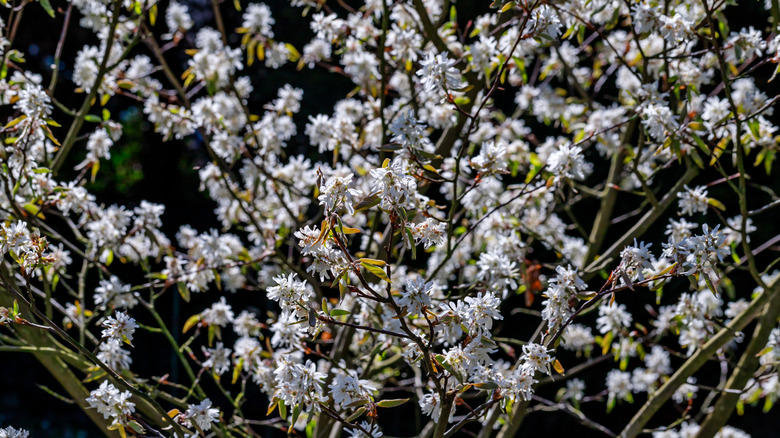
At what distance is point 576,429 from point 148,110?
4.08 m

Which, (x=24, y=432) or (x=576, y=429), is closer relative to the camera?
(x=24, y=432)

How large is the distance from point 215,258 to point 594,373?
3708 mm

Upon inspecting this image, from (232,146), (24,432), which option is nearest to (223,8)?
(232,146)

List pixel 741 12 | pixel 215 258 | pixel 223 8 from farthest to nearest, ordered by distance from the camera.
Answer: pixel 223 8, pixel 741 12, pixel 215 258

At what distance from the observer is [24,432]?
1282 mm

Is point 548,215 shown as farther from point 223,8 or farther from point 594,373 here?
point 223,8

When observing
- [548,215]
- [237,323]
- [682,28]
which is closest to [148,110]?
[237,323]

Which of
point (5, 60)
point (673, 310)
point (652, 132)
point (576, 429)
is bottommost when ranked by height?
point (576, 429)

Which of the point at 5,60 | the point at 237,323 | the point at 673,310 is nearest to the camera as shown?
the point at 5,60

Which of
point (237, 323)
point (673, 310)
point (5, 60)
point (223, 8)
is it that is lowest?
point (673, 310)

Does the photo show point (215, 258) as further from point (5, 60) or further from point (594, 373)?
point (594, 373)

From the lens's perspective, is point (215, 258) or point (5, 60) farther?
point (215, 258)

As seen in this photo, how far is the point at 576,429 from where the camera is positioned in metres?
5.09

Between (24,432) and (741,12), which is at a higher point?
(741,12)
